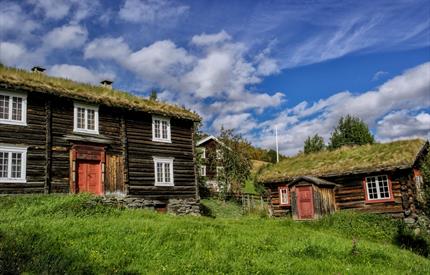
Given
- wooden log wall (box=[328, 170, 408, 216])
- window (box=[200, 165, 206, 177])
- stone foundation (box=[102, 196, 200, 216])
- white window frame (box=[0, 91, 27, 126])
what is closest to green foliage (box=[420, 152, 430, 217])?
wooden log wall (box=[328, 170, 408, 216])

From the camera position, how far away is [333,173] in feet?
86.3

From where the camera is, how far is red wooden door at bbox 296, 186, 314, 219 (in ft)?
81.6

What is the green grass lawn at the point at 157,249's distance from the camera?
10383mm

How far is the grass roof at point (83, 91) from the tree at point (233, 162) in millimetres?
13134

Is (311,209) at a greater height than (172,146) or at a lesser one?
lesser

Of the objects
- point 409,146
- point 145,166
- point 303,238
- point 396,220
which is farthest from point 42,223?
point 409,146

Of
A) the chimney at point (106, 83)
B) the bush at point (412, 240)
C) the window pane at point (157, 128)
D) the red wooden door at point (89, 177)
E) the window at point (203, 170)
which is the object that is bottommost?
the bush at point (412, 240)

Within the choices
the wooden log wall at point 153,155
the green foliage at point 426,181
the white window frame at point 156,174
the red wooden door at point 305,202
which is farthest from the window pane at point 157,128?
the green foliage at point 426,181

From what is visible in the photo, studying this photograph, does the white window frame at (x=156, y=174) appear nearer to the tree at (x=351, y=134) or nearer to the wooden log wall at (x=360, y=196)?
the wooden log wall at (x=360, y=196)

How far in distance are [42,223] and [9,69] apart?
37.2ft

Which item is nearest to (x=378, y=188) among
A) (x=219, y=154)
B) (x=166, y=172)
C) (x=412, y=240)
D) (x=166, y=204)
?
(x=412, y=240)

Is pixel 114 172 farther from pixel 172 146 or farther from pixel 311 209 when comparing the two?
pixel 311 209

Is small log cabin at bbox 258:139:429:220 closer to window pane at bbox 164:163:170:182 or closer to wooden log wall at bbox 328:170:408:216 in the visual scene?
wooden log wall at bbox 328:170:408:216

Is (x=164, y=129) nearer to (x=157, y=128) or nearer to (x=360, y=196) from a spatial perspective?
(x=157, y=128)
